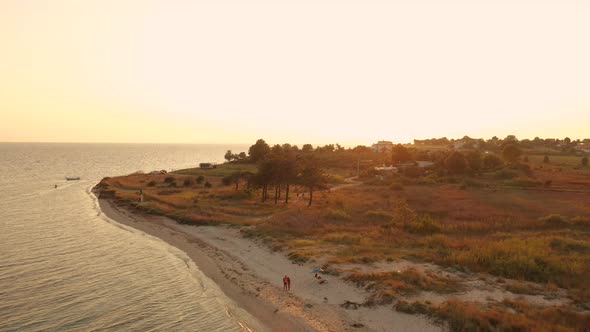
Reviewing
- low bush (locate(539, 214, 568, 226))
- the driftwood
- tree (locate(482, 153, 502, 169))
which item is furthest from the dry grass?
tree (locate(482, 153, 502, 169))

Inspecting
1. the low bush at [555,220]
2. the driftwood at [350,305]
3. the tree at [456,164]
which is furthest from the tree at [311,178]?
the tree at [456,164]

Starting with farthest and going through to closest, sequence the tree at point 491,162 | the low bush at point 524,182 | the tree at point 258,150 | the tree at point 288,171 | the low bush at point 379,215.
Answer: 1. the tree at point 258,150
2. the tree at point 491,162
3. the low bush at point 524,182
4. the tree at point 288,171
5. the low bush at point 379,215

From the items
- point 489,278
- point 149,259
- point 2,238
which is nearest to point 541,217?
point 489,278

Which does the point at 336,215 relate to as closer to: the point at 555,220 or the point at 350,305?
the point at 555,220

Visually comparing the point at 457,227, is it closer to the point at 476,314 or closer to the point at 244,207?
the point at 476,314

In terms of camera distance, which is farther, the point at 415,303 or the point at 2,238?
the point at 2,238

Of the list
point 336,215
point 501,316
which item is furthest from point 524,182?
point 501,316

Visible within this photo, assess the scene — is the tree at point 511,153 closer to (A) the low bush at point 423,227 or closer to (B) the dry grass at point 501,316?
(A) the low bush at point 423,227
